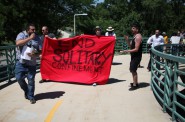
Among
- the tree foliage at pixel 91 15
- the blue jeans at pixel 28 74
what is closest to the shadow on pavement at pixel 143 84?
the blue jeans at pixel 28 74

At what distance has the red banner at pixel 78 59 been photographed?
11.0 metres

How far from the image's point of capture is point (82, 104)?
8398 millimetres

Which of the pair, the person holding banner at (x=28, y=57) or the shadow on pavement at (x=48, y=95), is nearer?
the person holding banner at (x=28, y=57)

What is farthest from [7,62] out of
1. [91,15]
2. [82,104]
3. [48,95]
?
[91,15]

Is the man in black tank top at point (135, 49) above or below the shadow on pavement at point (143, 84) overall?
above

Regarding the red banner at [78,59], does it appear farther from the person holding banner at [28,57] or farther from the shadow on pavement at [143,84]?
the person holding banner at [28,57]

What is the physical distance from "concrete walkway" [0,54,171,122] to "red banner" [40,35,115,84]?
1.21 ft

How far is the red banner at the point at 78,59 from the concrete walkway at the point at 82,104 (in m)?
0.37

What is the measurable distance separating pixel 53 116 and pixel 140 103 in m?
2.19

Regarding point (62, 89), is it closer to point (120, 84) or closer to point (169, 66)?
point (120, 84)

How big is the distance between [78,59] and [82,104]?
121 inches

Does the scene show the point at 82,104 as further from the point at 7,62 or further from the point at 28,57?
the point at 7,62

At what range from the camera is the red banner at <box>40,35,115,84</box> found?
435 inches

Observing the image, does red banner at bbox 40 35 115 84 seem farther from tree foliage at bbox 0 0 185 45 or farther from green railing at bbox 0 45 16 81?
tree foliage at bbox 0 0 185 45
